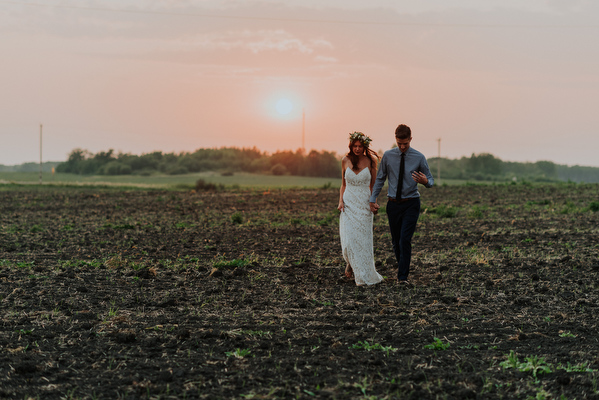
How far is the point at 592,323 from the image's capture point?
7117 mm

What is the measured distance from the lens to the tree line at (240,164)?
10856 centimetres

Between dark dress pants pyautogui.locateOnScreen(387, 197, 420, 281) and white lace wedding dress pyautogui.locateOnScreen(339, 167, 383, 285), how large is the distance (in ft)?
1.39

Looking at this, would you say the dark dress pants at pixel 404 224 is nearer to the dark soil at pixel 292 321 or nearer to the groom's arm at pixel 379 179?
the groom's arm at pixel 379 179

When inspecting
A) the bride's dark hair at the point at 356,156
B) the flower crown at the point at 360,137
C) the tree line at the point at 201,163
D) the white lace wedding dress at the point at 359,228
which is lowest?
the white lace wedding dress at the point at 359,228

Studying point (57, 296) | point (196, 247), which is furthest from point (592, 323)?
point (196, 247)

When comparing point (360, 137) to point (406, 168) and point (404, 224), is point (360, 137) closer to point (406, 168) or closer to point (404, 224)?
point (406, 168)

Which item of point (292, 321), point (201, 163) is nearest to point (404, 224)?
point (292, 321)

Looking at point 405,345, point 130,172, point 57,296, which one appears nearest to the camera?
point 405,345

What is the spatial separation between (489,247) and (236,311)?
763cm

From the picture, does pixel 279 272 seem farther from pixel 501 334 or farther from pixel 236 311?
pixel 501 334

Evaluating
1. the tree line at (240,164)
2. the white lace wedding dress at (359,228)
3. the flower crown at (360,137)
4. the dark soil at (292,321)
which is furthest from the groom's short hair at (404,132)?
the tree line at (240,164)

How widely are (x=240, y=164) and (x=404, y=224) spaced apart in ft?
353

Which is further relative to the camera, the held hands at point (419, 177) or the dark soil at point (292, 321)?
the held hands at point (419, 177)

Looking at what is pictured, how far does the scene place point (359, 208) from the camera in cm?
944
